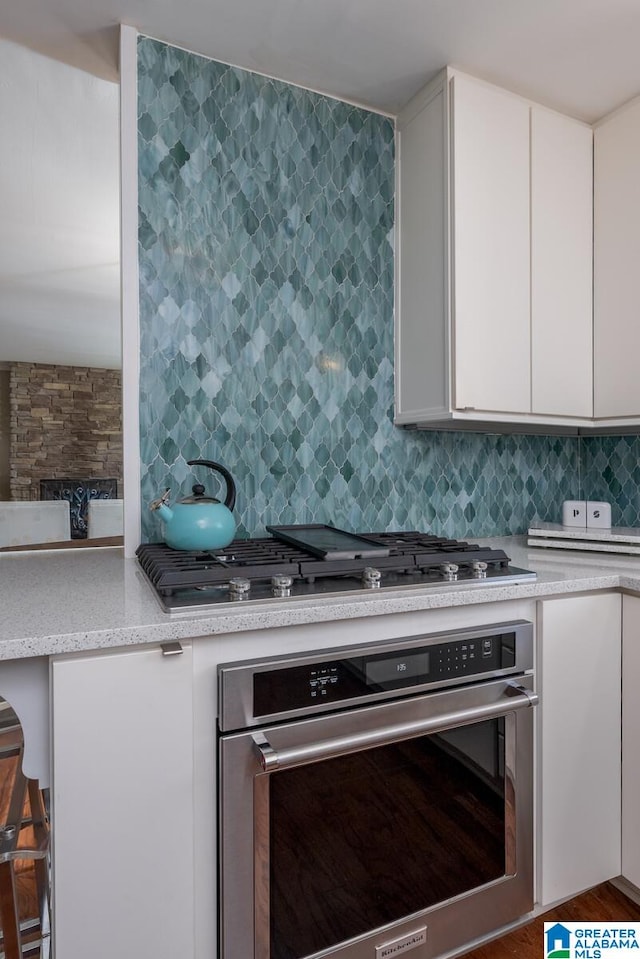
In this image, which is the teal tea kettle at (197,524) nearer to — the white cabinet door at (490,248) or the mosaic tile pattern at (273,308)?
the mosaic tile pattern at (273,308)

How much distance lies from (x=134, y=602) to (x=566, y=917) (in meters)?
1.34

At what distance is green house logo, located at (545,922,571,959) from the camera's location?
1305 mm

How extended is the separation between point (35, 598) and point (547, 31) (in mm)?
1944

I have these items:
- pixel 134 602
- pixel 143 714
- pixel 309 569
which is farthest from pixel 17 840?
pixel 309 569

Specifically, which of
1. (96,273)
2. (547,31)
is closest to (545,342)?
(547,31)

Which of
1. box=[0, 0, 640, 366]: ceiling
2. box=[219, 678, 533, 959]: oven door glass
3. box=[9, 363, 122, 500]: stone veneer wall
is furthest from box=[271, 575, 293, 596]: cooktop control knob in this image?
box=[0, 0, 640, 366]: ceiling

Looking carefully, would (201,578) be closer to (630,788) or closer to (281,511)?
(281,511)

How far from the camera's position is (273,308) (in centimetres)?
176

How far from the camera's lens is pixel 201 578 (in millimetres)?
1103

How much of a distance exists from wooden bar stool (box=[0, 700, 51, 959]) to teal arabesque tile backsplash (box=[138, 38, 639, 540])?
636 mm

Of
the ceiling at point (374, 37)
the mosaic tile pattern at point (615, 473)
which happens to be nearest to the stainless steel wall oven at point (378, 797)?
the mosaic tile pattern at point (615, 473)

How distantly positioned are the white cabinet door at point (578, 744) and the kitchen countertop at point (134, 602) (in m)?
0.10

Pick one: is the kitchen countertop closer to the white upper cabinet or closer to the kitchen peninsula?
the kitchen peninsula

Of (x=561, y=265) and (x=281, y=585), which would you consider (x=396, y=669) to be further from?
(x=561, y=265)
